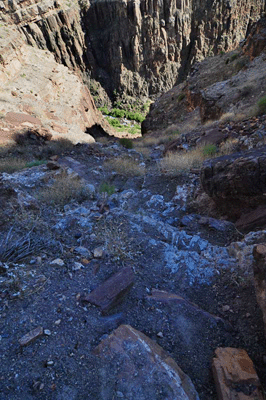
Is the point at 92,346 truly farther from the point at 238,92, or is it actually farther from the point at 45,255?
the point at 238,92

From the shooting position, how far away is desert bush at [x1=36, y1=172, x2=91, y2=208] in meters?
4.13

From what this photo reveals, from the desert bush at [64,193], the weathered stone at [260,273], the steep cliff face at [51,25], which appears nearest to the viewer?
the weathered stone at [260,273]

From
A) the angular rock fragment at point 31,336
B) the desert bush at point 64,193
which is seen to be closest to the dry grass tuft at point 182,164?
the desert bush at point 64,193

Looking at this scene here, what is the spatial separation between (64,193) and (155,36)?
3233 centimetres

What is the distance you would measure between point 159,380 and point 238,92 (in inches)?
460

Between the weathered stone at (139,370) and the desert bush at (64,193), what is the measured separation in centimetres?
275

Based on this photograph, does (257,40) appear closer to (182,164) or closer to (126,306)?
(182,164)

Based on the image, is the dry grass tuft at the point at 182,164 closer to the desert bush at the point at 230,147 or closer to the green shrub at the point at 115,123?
the desert bush at the point at 230,147

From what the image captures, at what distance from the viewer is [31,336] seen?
175cm

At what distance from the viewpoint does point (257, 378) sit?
5.14ft

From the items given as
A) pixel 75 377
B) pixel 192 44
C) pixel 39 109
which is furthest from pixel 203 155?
pixel 192 44

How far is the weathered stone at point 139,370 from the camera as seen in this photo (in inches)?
58.9

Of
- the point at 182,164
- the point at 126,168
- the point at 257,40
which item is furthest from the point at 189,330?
the point at 257,40

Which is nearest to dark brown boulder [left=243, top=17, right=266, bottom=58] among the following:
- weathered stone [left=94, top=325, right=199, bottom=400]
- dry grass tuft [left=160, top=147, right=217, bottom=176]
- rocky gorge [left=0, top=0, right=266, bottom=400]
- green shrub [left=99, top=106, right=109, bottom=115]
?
rocky gorge [left=0, top=0, right=266, bottom=400]
